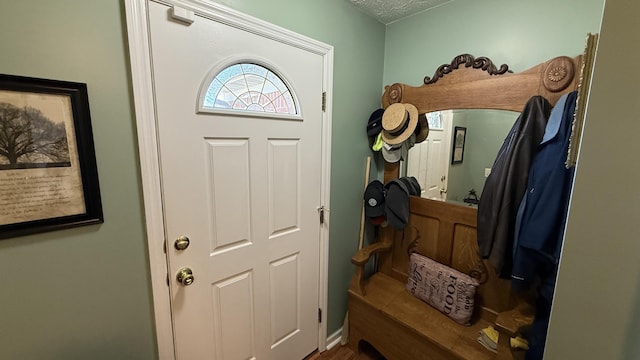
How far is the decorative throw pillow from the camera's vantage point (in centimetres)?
144

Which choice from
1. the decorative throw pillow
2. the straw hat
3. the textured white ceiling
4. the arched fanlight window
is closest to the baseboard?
the decorative throw pillow

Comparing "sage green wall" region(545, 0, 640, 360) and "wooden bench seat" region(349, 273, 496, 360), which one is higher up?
"sage green wall" region(545, 0, 640, 360)

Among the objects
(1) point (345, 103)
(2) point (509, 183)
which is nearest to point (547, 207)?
(2) point (509, 183)

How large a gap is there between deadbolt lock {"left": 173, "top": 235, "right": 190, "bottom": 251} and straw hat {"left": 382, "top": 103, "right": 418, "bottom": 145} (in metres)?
1.36

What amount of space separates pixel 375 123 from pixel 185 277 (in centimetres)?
149

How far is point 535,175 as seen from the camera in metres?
1.15

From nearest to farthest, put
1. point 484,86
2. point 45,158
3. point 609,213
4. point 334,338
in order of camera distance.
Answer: point 609,213
point 45,158
point 484,86
point 334,338

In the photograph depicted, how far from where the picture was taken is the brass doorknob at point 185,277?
1.12m

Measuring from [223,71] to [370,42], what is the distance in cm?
111

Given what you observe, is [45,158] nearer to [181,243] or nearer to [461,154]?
[181,243]

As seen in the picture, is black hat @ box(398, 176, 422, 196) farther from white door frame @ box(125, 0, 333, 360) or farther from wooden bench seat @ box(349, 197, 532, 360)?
white door frame @ box(125, 0, 333, 360)

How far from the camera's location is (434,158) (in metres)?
1.75

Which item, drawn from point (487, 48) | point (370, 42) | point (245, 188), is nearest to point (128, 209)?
point (245, 188)

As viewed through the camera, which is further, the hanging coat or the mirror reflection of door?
the mirror reflection of door
